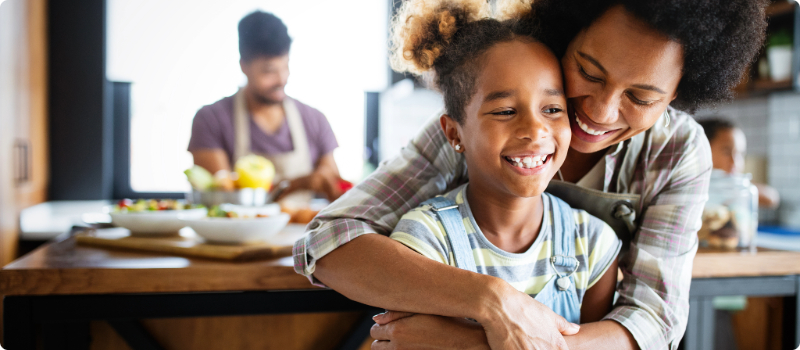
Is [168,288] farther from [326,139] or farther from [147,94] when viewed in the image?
[147,94]

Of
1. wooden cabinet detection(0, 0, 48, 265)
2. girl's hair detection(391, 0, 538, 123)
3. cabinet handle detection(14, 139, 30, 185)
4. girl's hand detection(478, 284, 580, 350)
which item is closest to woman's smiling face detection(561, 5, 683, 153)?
girl's hair detection(391, 0, 538, 123)

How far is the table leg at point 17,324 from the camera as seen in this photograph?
1.05m

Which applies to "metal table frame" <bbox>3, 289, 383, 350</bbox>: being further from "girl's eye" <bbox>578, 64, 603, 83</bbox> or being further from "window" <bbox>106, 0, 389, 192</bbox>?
"window" <bbox>106, 0, 389, 192</bbox>

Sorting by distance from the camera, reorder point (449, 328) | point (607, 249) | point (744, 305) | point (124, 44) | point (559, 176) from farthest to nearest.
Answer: point (124, 44) < point (744, 305) < point (559, 176) < point (607, 249) < point (449, 328)

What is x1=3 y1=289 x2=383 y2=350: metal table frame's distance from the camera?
→ 1.07 m

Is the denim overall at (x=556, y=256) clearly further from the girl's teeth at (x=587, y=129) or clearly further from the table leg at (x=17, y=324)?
the table leg at (x=17, y=324)

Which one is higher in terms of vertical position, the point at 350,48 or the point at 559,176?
the point at 350,48

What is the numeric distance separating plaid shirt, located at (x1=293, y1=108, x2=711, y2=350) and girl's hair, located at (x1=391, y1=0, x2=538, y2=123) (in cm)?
16

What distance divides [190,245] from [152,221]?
0.78 feet

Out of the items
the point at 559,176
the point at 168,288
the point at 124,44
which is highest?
the point at 124,44

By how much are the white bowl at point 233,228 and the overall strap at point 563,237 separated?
69 cm

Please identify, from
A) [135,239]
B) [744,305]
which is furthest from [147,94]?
[744,305]

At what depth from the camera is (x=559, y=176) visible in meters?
1.15

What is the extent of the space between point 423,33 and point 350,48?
8.57ft
